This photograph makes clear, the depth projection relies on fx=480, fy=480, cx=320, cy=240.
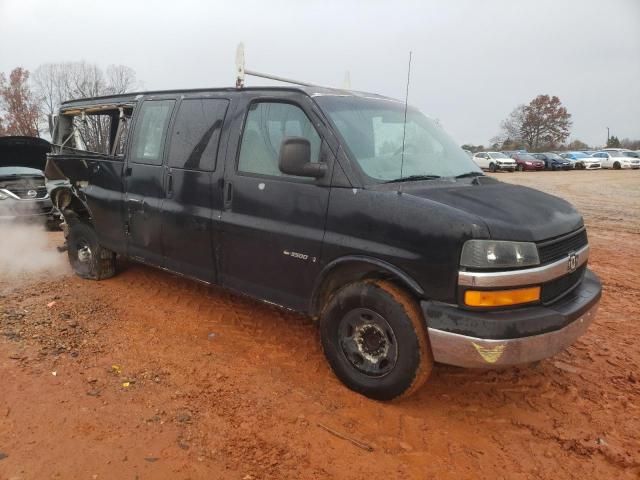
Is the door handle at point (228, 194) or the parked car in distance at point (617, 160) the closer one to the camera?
the door handle at point (228, 194)

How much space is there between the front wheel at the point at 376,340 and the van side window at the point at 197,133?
173 centimetres

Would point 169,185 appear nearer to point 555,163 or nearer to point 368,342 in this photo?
point 368,342

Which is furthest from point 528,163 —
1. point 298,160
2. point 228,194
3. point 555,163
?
point 298,160

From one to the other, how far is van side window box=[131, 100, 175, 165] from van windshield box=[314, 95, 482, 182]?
71.9 inches

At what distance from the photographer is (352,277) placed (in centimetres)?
343

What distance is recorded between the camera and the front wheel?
307 centimetres

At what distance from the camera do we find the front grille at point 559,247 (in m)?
2.99

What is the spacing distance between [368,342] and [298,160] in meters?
1.36

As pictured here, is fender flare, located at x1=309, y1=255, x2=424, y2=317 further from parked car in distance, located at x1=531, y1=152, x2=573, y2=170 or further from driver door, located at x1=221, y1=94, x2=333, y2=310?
parked car in distance, located at x1=531, y1=152, x2=573, y2=170

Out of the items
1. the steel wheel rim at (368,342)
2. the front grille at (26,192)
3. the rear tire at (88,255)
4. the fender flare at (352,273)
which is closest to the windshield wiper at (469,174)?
the fender flare at (352,273)

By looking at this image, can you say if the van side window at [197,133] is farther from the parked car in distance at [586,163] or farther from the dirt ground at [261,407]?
the parked car in distance at [586,163]

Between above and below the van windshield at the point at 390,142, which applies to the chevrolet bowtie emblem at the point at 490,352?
below

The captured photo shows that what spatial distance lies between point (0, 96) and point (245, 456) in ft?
148

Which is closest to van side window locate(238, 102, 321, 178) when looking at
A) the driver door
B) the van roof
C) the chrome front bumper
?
the driver door
